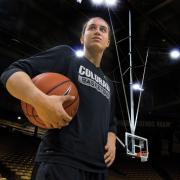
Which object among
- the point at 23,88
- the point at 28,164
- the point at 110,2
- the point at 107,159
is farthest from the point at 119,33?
the point at 23,88

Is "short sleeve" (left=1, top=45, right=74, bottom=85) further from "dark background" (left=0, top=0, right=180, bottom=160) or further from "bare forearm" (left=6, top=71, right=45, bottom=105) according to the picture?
"dark background" (left=0, top=0, right=180, bottom=160)

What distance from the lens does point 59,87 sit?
111cm

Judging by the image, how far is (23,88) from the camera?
3.16ft

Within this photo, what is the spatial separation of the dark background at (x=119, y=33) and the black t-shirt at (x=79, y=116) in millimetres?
6169

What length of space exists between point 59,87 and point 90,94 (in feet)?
0.58

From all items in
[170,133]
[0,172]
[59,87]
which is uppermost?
[170,133]

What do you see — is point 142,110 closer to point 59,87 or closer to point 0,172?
point 0,172

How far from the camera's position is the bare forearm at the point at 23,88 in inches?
37.2

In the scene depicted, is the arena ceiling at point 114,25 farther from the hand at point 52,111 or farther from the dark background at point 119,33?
the hand at point 52,111

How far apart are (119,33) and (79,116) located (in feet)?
24.5

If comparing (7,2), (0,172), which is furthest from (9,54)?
(0,172)

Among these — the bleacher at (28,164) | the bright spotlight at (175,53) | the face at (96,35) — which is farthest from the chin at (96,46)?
Result: the bright spotlight at (175,53)

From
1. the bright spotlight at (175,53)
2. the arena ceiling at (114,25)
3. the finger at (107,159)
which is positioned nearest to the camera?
the finger at (107,159)

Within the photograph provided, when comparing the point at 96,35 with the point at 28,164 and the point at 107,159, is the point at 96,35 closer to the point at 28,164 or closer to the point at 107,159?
the point at 107,159
